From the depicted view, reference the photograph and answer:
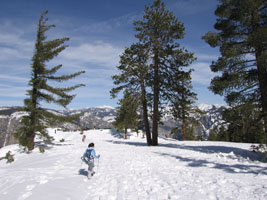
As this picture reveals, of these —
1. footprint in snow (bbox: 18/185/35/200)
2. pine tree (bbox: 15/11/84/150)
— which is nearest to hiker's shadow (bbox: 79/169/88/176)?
footprint in snow (bbox: 18/185/35/200)

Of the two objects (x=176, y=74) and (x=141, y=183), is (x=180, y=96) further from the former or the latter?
(x=141, y=183)

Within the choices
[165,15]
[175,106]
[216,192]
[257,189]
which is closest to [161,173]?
[216,192]

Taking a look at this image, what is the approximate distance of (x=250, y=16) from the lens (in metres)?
11.5

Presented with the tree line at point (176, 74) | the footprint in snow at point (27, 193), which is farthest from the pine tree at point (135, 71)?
the footprint in snow at point (27, 193)

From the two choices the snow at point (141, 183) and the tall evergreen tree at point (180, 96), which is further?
the tall evergreen tree at point (180, 96)

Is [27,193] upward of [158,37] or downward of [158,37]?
downward

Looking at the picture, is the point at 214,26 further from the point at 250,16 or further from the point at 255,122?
the point at 255,122

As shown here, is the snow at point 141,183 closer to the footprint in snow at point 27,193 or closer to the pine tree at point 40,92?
the footprint in snow at point 27,193

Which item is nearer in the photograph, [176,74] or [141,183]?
[141,183]

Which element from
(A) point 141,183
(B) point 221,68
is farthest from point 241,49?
(A) point 141,183

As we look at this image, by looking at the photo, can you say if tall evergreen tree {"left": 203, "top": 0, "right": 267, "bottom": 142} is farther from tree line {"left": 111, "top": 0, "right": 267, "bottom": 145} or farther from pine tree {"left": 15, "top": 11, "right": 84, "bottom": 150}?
pine tree {"left": 15, "top": 11, "right": 84, "bottom": 150}

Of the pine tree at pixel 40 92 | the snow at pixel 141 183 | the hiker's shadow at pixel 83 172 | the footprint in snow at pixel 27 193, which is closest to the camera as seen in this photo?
the snow at pixel 141 183

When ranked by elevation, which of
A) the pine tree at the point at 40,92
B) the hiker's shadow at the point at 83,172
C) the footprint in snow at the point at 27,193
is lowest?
the footprint in snow at the point at 27,193

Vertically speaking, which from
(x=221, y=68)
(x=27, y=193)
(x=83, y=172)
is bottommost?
(x=27, y=193)
